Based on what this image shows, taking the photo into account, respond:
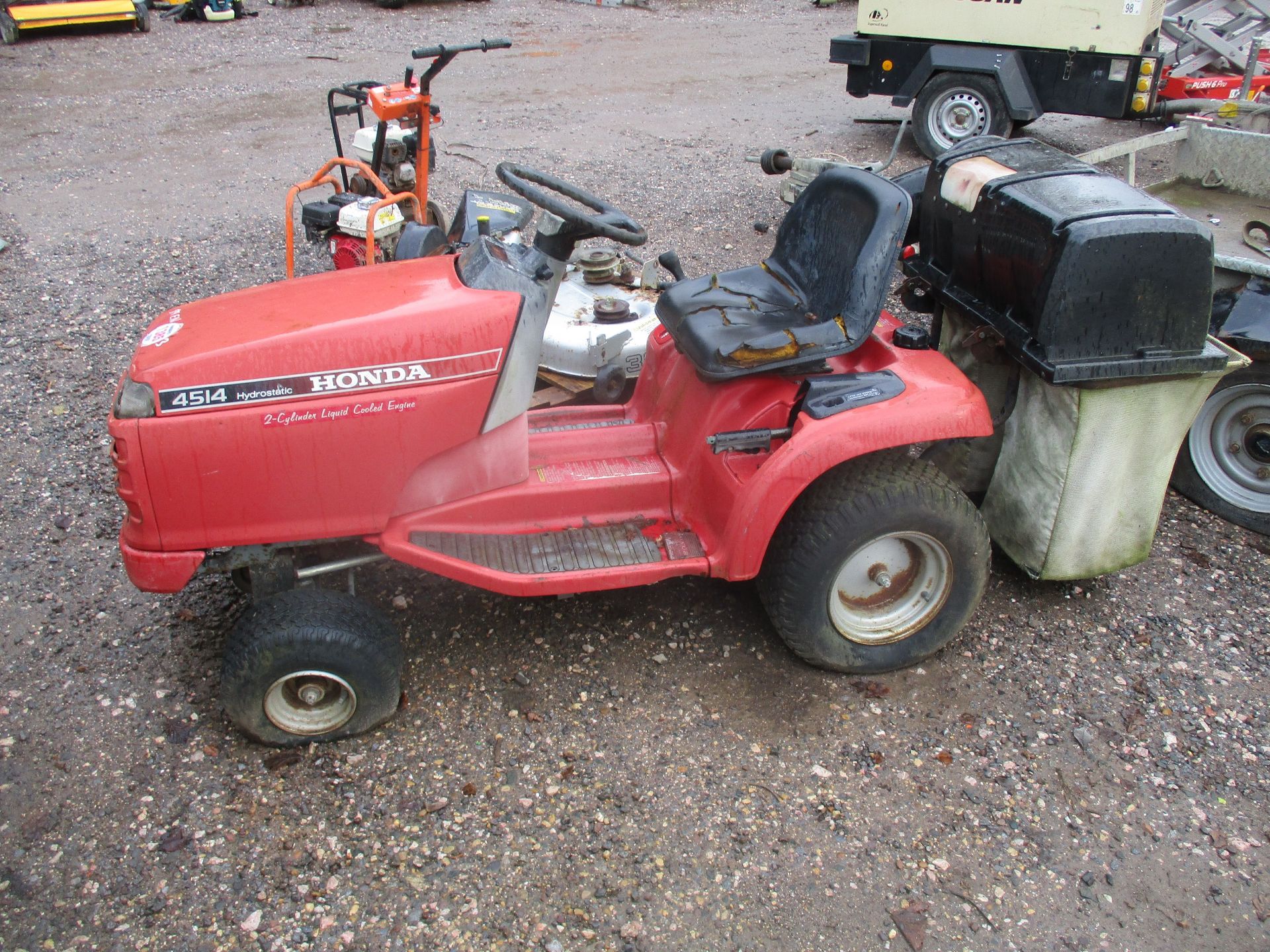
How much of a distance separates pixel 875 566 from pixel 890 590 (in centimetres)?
13

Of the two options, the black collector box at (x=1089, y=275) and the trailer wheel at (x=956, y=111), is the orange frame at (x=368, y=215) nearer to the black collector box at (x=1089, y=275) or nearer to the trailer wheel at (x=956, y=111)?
the black collector box at (x=1089, y=275)

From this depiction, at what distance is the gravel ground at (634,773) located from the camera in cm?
230

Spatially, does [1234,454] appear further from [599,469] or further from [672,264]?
[599,469]

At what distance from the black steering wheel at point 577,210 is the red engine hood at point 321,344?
286 mm

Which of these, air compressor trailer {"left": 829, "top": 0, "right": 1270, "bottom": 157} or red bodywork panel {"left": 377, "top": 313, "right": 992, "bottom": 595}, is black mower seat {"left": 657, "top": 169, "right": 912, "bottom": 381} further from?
air compressor trailer {"left": 829, "top": 0, "right": 1270, "bottom": 157}

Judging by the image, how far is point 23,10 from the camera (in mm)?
10266

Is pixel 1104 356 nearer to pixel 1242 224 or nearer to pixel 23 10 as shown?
pixel 1242 224

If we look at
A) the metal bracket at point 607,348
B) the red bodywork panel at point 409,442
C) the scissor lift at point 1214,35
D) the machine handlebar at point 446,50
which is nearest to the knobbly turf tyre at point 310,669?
the red bodywork panel at point 409,442

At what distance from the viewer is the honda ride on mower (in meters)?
2.47

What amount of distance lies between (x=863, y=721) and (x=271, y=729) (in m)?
1.64

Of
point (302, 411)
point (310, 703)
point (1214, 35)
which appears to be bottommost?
point (310, 703)

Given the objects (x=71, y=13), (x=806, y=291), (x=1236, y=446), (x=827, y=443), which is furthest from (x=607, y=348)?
(x=71, y=13)

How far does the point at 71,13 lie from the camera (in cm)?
1051

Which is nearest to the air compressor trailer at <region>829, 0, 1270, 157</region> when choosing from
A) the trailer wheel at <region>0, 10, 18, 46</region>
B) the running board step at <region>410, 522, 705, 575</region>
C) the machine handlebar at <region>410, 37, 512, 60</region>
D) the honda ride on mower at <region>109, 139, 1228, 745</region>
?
the machine handlebar at <region>410, 37, 512, 60</region>
